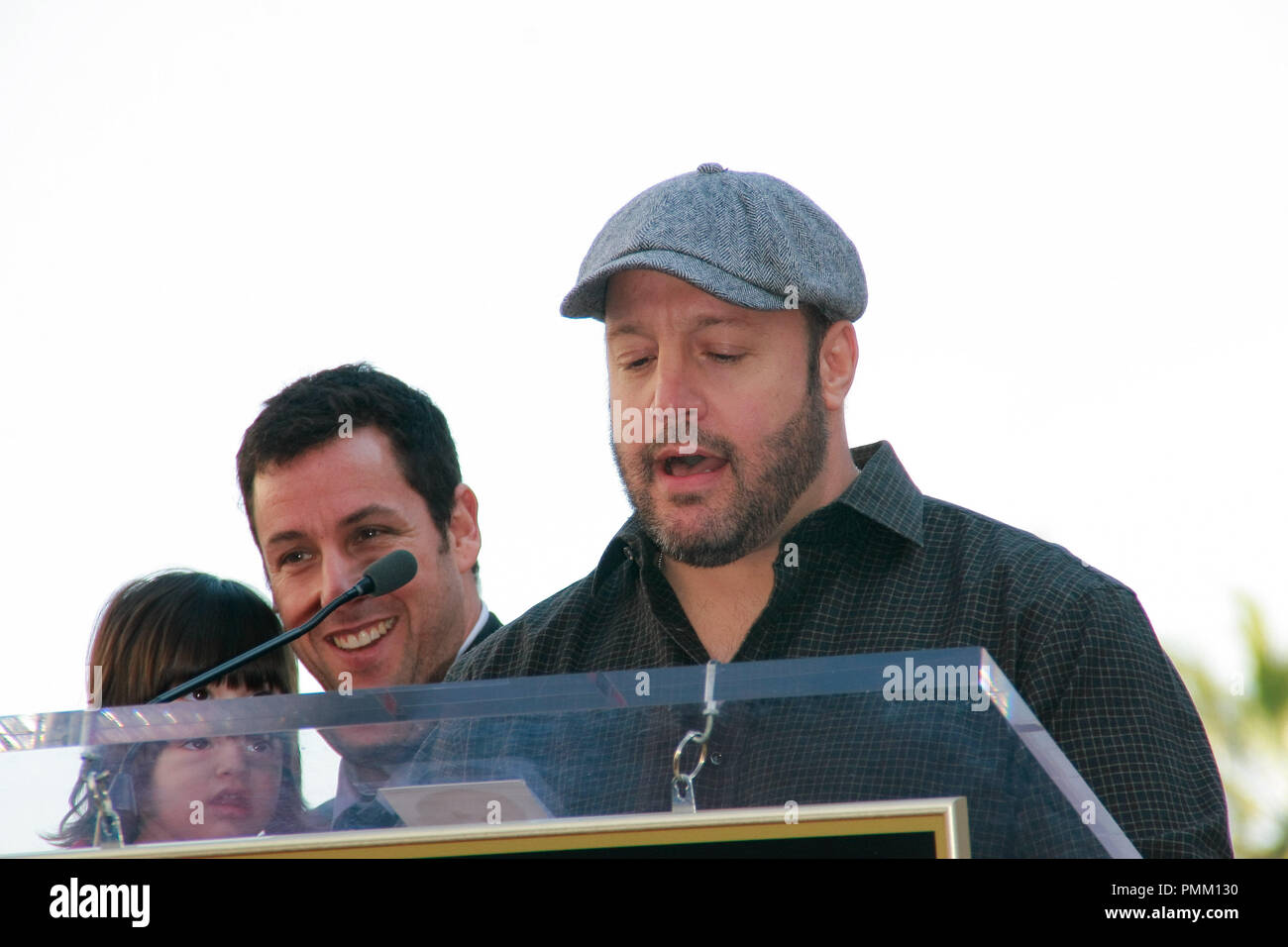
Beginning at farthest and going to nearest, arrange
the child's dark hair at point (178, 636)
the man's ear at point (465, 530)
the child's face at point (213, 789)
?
the man's ear at point (465, 530), the child's dark hair at point (178, 636), the child's face at point (213, 789)

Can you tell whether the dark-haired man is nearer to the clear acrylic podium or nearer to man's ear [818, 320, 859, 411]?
man's ear [818, 320, 859, 411]

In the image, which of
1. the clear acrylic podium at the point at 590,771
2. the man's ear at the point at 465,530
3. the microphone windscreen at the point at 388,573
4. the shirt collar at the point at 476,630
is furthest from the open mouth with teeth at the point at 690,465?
the man's ear at the point at 465,530

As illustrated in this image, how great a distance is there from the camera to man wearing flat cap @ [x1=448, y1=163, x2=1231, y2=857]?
2371 mm

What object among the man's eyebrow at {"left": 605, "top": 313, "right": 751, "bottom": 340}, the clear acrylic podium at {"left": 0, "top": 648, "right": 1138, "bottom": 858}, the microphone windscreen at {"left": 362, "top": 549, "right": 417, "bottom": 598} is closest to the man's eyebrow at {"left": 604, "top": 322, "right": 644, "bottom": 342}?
the man's eyebrow at {"left": 605, "top": 313, "right": 751, "bottom": 340}

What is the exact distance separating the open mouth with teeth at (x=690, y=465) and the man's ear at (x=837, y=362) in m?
0.28

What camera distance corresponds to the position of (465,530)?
158 inches

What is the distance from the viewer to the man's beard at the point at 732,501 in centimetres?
249

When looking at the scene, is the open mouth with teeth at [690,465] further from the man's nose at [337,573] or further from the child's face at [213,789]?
the man's nose at [337,573]

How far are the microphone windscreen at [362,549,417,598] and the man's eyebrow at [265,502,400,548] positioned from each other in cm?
93

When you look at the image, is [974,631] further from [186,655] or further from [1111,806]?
[186,655]

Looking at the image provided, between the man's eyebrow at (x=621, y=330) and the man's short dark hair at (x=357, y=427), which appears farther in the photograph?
the man's short dark hair at (x=357, y=427)

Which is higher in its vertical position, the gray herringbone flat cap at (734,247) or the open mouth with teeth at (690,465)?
Result: the gray herringbone flat cap at (734,247)
